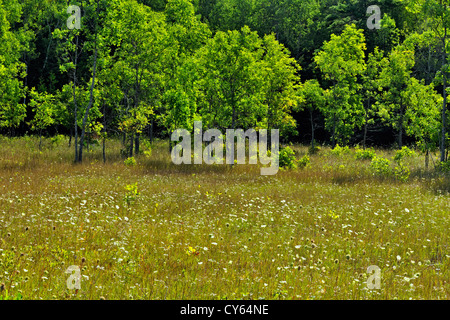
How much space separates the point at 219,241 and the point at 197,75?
18.1 meters

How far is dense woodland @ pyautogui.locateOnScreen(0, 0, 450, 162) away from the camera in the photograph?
22453 mm

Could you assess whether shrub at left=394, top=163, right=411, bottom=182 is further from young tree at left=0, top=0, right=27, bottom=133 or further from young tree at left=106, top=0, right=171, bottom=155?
young tree at left=0, top=0, right=27, bottom=133

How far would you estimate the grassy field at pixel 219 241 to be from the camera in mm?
5613

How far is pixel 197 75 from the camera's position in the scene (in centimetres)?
→ 2467

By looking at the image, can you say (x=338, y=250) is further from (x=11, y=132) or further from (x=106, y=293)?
(x=11, y=132)

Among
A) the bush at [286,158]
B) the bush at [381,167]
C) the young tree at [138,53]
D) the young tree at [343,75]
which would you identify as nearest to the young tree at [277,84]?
the young tree at [343,75]

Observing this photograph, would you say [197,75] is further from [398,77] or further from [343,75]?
[398,77]

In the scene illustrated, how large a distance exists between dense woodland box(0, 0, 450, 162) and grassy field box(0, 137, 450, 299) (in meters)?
9.58

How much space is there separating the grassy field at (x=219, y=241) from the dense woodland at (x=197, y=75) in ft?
31.4

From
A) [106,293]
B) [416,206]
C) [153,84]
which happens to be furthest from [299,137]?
[106,293]

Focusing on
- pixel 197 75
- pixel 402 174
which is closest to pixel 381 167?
pixel 402 174

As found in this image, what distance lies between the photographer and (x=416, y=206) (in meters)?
12.0

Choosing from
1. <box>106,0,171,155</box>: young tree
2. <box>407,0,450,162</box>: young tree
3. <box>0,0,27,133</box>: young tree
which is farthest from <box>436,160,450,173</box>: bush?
<box>0,0,27,133</box>: young tree

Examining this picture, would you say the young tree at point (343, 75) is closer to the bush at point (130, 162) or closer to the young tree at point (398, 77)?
the young tree at point (398, 77)
